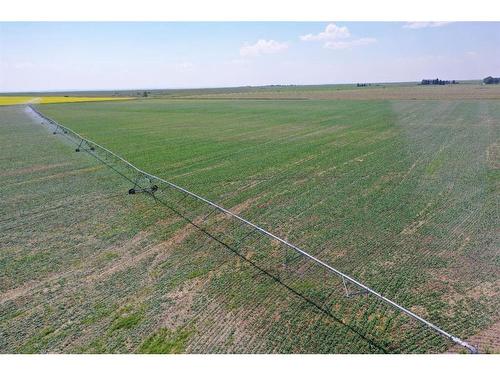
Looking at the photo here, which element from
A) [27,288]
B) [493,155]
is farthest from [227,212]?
[493,155]

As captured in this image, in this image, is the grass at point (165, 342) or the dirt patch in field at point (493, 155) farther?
the dirt patch in field at point (493, 155)

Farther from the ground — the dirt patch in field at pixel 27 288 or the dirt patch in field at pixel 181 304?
the dirt patch in field at pixel 27 288

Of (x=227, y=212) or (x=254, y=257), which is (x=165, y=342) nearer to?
(x=254, y=257)

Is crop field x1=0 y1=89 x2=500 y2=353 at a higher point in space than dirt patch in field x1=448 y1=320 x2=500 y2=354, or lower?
higher

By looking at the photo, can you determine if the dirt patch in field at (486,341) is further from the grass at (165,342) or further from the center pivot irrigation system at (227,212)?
the grass at (165,342)

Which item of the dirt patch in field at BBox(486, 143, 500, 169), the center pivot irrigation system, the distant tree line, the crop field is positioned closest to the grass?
the crop field

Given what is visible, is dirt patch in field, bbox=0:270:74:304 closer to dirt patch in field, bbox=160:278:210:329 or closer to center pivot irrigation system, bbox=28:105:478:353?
dirt patch in field, bbox=160:278:210:329

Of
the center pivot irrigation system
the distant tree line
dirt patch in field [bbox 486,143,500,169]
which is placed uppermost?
the distant tree line

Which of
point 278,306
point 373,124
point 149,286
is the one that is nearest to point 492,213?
point 278,306

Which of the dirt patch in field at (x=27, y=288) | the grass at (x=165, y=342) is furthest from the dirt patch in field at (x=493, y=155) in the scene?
the dirt patch in field at (x=27, y=288)

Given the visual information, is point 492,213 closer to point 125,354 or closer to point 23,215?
point 125,354
